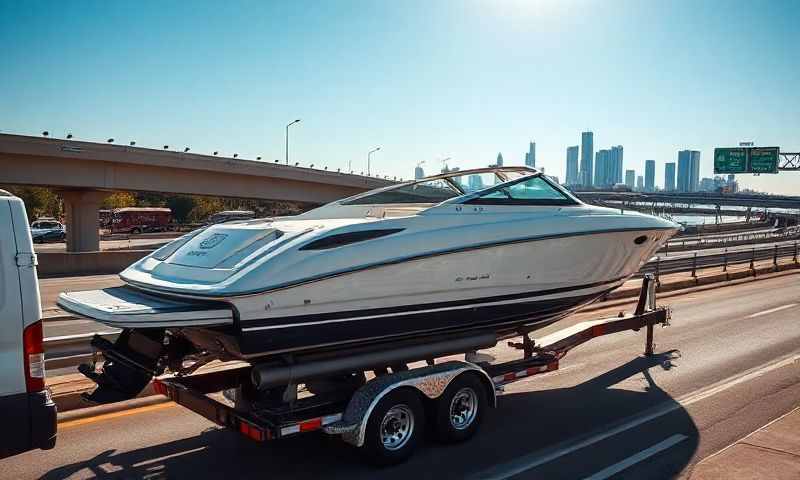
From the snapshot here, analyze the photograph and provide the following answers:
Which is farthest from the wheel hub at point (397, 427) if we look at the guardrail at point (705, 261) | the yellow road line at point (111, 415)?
the guardrail at point (705, 261)

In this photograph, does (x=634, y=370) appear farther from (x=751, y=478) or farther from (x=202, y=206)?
(x=202, y=206)

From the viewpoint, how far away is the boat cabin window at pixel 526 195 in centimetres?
752

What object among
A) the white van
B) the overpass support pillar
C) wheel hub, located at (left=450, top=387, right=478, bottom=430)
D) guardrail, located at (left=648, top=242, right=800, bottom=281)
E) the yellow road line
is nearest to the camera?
the white van

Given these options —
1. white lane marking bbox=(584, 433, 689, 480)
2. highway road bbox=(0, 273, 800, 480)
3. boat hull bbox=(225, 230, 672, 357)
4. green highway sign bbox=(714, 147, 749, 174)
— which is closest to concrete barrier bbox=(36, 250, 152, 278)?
highway road bbox=(0, 273, 800, 480)

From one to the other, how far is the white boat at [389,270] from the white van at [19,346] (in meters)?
0.68

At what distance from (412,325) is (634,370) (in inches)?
181

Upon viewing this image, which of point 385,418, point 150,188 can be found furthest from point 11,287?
point 150,188

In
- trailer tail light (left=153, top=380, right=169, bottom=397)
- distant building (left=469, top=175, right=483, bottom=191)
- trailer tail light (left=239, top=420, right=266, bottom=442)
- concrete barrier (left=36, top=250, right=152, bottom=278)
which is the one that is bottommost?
concrete barrier (left=36, top=250, right=152, bottom=278)

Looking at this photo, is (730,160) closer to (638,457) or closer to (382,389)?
(638,457)

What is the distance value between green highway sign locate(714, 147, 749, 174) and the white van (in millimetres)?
60321

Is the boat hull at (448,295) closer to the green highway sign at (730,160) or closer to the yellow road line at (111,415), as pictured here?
the yellow road line at (111,415)

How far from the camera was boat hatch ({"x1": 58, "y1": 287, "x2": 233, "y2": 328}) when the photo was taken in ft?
17.3

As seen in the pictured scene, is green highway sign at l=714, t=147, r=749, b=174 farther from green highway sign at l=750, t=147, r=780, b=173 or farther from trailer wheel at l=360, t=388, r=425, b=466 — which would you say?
trailer wheel at l=360, t=388, r=425, b=466

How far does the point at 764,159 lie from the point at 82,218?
5038 centimetres
